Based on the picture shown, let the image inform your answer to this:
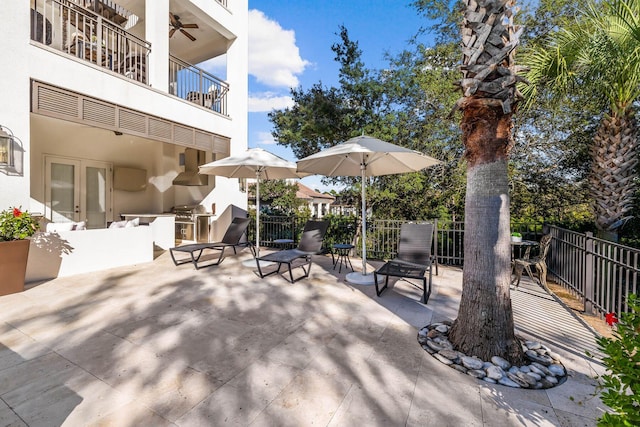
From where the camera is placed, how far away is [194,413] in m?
2.18

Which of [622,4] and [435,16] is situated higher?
[435,16]

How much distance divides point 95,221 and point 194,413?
379 inches

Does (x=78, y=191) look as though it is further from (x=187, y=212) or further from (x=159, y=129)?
(x=159, y=129)

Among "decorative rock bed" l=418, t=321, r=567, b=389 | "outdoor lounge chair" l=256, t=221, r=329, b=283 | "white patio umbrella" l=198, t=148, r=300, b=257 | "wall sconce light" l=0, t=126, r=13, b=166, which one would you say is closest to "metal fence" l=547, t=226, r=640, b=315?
"decorative rock bed" l=418, t=321, r=567, b=389

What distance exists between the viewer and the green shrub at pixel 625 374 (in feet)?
3.94

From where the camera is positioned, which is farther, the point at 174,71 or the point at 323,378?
the point at 174,71

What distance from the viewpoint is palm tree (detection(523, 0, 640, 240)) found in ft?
16.9

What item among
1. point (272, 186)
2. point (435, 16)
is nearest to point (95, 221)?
point (272, 186)

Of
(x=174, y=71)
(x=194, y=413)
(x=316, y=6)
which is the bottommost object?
(x=194, y=413)

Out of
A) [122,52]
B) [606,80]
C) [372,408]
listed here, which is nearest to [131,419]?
[372,408]

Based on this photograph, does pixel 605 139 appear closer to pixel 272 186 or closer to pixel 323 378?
pixel 323 378

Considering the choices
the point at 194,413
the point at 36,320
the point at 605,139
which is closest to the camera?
the point at 194,413

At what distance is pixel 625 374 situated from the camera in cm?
137

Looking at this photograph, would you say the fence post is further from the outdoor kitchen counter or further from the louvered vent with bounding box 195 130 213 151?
the outdoor kitchen counter
